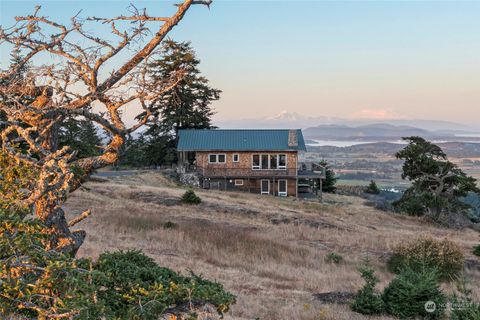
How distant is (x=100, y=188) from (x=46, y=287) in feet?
109

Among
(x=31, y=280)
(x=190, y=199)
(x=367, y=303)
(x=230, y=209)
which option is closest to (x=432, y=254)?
(x=367, y=303)

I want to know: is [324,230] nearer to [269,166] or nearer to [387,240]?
[387,240]

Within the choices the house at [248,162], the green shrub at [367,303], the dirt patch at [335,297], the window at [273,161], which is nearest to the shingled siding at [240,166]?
the house at [248,162]

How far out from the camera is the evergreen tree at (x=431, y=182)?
46.9 m

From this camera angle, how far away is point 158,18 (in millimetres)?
7344

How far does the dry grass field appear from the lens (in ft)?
42.9

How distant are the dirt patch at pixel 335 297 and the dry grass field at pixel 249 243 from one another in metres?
0.34

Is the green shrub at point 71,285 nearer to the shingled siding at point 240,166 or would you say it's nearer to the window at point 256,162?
the shingled siding at point 240,166

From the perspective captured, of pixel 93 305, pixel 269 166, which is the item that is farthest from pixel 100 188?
pixel 93 305

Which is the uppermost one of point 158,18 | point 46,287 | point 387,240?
point 158,18

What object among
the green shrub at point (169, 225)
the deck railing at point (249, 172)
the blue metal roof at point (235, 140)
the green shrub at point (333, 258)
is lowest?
the green shrub at point (333, 258)

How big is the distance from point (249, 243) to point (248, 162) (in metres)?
29.6

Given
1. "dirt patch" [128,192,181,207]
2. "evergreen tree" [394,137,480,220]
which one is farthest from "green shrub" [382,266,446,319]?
"evergreen tree" [394,137,480,220]

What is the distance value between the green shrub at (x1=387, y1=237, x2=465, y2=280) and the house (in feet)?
91.2
